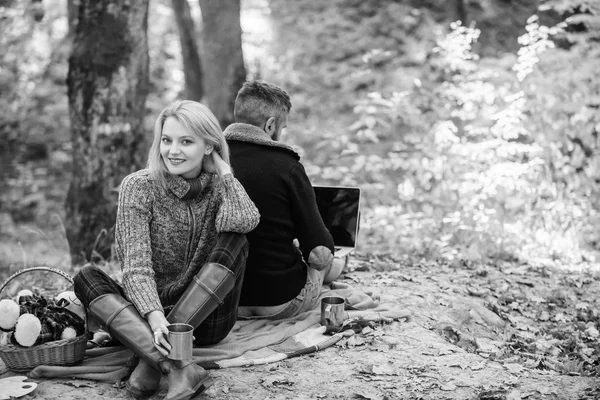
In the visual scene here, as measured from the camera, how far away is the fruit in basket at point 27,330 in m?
3.35

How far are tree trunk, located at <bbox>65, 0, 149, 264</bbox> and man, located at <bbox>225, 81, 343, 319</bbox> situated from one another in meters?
2.26

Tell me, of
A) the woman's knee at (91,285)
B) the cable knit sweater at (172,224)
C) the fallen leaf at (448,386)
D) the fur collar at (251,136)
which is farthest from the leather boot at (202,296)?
the fallen leaf at (448,386)

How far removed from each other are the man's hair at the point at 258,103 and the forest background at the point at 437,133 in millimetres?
2428

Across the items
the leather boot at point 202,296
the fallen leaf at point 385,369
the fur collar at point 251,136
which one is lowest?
the fallen leaf at point 385,369

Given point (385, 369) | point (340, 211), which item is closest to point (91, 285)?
point (385, 369)

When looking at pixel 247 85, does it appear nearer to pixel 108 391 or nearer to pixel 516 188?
pixel 108 391

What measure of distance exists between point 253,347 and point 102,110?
121 inches

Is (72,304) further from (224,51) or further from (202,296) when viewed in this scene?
(224,51)

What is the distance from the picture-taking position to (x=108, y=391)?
3.37m

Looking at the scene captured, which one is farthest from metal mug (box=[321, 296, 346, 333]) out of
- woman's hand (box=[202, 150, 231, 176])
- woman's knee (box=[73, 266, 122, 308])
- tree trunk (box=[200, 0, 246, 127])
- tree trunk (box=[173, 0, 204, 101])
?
tree trunk (box=[173, 0, 204, 101])

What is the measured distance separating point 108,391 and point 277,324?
1.21 meters

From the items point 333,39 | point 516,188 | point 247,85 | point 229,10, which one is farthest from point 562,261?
point 333,39

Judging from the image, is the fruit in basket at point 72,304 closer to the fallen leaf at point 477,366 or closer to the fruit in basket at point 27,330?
the fruit in basket at point 27,330

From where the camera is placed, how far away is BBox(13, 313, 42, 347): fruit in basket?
3.35m
